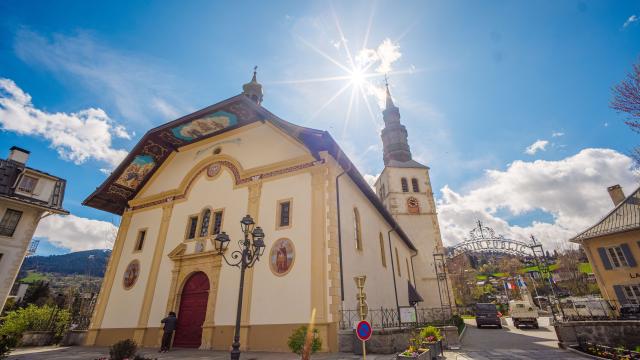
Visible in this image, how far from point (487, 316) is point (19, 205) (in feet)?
113

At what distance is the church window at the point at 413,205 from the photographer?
3206cm

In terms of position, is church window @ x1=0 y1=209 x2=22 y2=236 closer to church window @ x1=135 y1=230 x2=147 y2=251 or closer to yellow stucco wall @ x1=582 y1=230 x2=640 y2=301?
church window @ x1=135 y1=230 x2=147 y2=251

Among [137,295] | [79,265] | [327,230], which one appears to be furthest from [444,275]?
[79,265]

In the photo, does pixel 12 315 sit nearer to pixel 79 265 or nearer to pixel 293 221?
pixel 293 221

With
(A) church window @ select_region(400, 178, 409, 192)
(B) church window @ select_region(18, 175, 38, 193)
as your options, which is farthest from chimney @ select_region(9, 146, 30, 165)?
(A) church window @ select_region(400, 178, 409, 192)

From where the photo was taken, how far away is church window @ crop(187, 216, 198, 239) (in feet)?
48.3

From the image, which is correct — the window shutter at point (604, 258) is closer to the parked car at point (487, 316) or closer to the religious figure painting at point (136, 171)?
the parked car at point (487, 316)

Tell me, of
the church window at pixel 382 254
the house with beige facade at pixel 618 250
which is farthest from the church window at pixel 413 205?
the church window at pixel 382 254

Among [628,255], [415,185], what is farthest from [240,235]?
[628,255]

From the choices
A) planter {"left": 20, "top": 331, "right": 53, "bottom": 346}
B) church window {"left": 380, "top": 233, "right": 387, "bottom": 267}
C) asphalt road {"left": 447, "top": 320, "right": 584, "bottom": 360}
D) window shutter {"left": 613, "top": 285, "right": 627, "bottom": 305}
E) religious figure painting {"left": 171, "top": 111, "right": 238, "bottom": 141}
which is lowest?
asphalt road {"left": 447, "top": 320, "right": 584, "bottom": 360}

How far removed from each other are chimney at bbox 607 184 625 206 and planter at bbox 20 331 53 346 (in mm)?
41419

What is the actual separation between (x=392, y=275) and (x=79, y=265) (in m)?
167

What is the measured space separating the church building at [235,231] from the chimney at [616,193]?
22422 millimetres

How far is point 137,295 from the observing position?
14.4 meters
